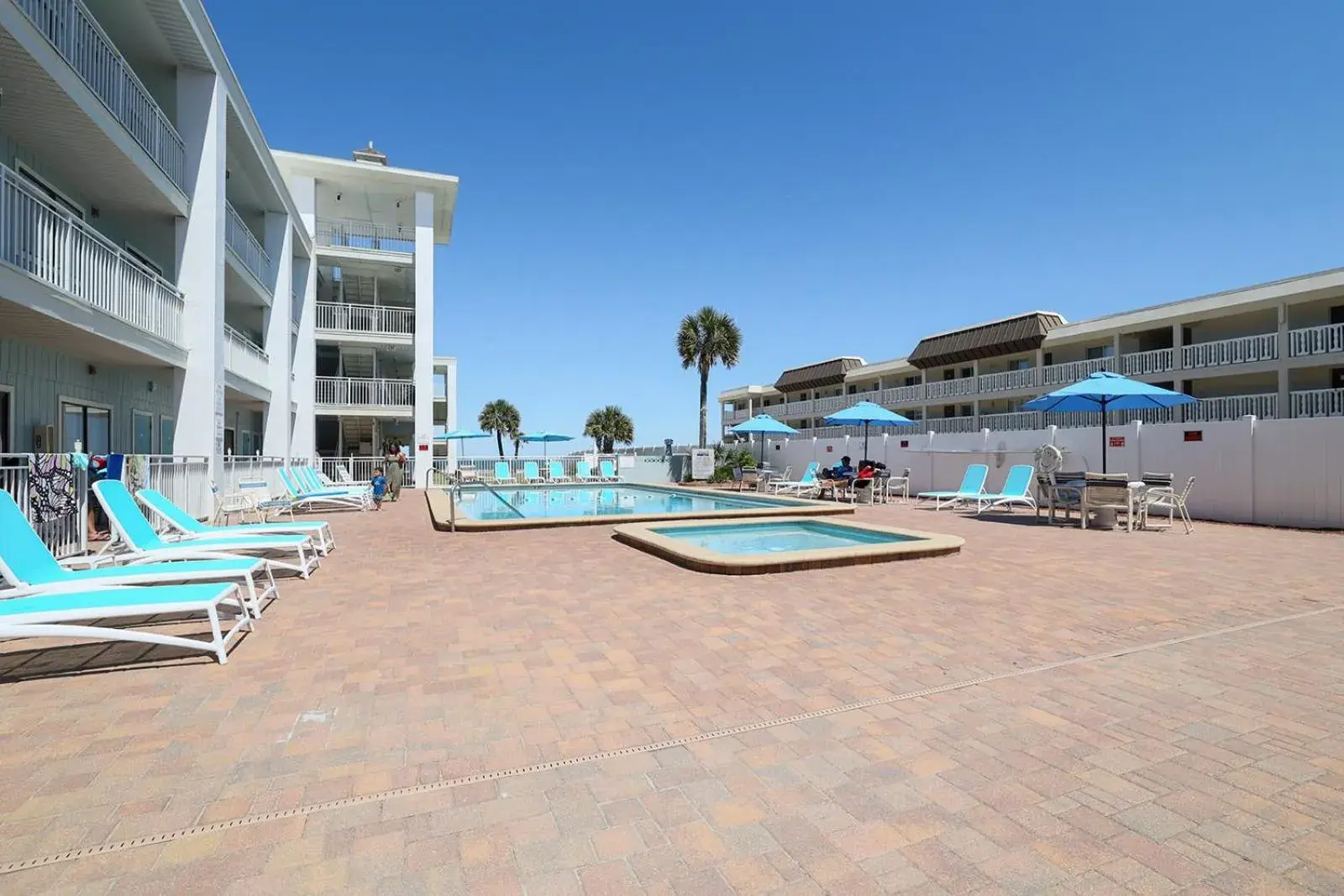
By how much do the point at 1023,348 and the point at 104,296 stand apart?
3252 centimetres

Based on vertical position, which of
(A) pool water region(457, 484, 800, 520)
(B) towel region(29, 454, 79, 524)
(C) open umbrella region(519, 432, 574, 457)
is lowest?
(A) pool water region(457, 484, 800, 520)

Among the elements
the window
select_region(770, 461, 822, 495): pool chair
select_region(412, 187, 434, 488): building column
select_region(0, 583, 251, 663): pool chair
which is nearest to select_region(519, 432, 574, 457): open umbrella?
select_region(412, 187, 434, 488): building column

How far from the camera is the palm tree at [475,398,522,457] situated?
6341cm

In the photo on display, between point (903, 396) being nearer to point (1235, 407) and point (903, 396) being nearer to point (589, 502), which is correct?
point (1235, 407)

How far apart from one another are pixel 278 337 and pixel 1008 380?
98.7ft

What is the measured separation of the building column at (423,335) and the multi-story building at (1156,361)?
22.9 meters

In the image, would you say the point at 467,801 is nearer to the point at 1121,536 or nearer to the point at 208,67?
the point at 1121,536

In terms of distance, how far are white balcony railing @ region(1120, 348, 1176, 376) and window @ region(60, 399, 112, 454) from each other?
31597 mm

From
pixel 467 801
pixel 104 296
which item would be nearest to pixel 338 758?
pixel 467 801

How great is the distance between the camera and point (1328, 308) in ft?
68.9

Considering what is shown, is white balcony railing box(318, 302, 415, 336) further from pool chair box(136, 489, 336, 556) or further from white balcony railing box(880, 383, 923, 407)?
white balcony railing box(880, 383, 923, 407)

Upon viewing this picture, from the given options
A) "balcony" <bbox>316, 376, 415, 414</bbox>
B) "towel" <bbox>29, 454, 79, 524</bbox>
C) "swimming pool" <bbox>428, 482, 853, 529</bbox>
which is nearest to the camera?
"towel" <bbox>29, 454, 79, 524</bbox>

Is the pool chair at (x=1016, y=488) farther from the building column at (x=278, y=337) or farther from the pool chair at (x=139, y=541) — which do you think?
the building column at (x=278, y=337)

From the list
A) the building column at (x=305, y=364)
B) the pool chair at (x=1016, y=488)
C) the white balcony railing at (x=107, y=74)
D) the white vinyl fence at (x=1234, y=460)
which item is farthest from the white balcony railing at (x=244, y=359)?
the white vinyl fence at (x=1234, y=460)
